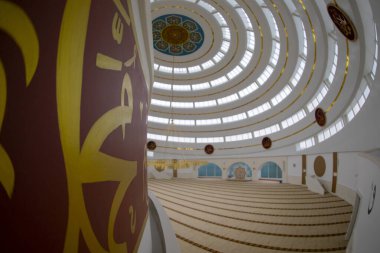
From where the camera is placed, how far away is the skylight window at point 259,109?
63.1 feet

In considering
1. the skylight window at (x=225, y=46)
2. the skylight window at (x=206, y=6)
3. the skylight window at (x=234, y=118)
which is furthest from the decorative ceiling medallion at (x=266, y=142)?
the skylight window at (x=206, y=6)

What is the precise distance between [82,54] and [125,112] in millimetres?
585

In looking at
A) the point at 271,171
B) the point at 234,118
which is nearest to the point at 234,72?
the point at 234,118

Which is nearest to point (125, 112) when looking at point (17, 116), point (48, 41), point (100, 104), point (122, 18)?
point (100, 104)

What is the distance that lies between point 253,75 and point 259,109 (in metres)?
4.45

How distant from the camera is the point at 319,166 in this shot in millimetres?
12539

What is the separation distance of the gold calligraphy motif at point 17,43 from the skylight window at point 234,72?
1882cm

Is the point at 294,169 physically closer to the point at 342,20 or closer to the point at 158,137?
the point at 342,20

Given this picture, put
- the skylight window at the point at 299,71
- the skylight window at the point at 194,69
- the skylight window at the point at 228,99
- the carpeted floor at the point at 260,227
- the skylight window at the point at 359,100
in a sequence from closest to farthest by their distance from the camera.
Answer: the carpeted floor at the point at 260,227 < the skylight window at the point at 359,100 < the skylight window at the point at 299,71 < the skylight window at the point at 194,69 < the skylight window at the point at 228,99

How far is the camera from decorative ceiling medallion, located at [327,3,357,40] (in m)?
6.25

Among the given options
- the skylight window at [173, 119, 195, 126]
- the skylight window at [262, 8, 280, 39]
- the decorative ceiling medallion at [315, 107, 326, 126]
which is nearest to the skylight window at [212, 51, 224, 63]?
the skylight window at [262, 8, 280, 39]

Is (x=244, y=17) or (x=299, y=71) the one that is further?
(x=299, y=71)

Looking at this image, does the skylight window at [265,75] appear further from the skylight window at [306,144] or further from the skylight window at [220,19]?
the skylight window at [306,144]

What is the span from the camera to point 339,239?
4.45 m
